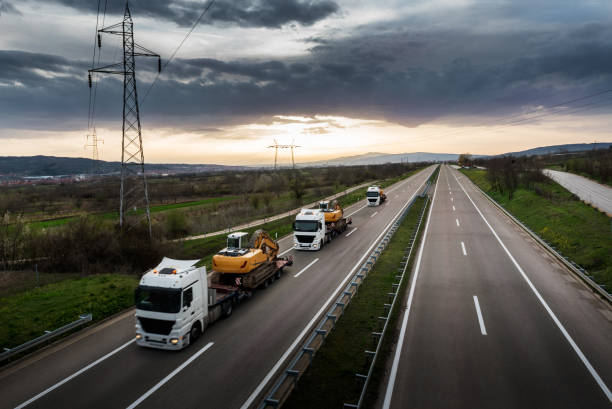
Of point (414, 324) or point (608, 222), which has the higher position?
point (608, 222)

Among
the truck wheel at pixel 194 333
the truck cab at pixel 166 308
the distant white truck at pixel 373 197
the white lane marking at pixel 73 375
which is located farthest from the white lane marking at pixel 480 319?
the distant white truck at pixel 373 197

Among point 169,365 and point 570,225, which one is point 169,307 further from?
point 570,225

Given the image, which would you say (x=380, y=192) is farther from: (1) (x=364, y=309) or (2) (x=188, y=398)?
(2) (x=188, y=398)

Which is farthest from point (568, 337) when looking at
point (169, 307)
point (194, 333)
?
point (169, 307)

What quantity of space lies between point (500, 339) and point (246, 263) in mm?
11429

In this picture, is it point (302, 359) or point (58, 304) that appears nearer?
point (302, 359)

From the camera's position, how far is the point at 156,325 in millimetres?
11695

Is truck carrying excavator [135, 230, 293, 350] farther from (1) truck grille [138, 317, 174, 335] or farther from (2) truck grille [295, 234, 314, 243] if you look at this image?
(2) truck grille [295, 234, 314, 243]

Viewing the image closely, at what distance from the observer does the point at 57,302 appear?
51.5ft

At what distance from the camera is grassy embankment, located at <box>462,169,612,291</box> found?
770 inches

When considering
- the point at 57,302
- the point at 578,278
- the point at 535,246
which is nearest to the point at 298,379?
the point at 57,302

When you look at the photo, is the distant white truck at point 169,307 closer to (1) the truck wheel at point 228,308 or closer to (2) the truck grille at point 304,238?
(1) the truck wheel at point 228,308

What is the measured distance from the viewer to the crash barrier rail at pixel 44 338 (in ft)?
36.9

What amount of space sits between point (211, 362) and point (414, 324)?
325 inches
